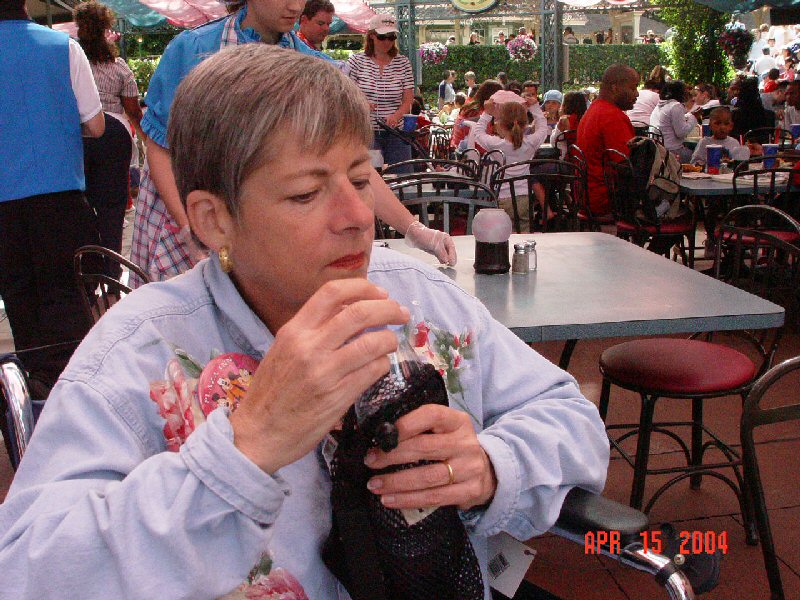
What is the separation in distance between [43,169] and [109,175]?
1.48m

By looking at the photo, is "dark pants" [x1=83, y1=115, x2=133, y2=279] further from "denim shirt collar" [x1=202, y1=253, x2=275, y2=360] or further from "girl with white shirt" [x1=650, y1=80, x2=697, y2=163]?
"girl with white shirt" [x1=650, y1=80, x2=697, y2=163]

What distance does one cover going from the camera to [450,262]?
257 centimetres

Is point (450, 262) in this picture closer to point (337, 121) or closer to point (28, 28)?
point (337, 121)

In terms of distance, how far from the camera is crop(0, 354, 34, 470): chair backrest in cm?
128

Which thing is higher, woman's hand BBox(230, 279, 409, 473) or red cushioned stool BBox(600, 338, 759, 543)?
woman's hand BBox(230, 279, 409, 473)

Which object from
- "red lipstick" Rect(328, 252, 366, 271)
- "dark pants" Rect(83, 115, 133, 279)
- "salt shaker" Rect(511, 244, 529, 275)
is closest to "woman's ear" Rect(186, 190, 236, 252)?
"red lipstick" Rect(328, 252, 366, 271)

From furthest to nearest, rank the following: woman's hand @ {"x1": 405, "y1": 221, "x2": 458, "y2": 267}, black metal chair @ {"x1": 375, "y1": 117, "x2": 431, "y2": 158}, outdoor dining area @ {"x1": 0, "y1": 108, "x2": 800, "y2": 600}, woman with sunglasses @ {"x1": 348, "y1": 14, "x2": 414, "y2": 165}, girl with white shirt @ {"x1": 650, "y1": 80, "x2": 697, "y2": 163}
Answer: girl with white shirt @ {"x1": 650, "y1": 80, "x2": 697, "y2": 163} < woman with sunglasses @ {"x1": 348, "y1": 14, "x2": 414, "y2": 165} < black metal chair @ {"x1": 375, "y1": 117, "x2": 431, "y2": 158} < woman's hand @ {"x1": 405, "y1": 221, "x2": 458, "y2": 267} < outdoor dining area @ {"x1": 0, "y1": 108, "x2": 800, "y2": 600}

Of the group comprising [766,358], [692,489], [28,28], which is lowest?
[692,489]

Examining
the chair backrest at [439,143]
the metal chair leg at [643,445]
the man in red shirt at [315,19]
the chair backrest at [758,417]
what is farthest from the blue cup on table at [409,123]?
the chair backrest at [758,417]

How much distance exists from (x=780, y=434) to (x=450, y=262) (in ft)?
5.97

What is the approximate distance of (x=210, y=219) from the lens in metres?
1.16

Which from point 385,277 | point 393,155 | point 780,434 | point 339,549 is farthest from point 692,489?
point 393,155

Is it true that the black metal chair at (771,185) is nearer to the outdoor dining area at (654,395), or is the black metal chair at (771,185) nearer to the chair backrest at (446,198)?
the outdoor dining area at (654,395)

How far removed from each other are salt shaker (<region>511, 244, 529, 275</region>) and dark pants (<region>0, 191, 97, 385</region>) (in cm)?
192
